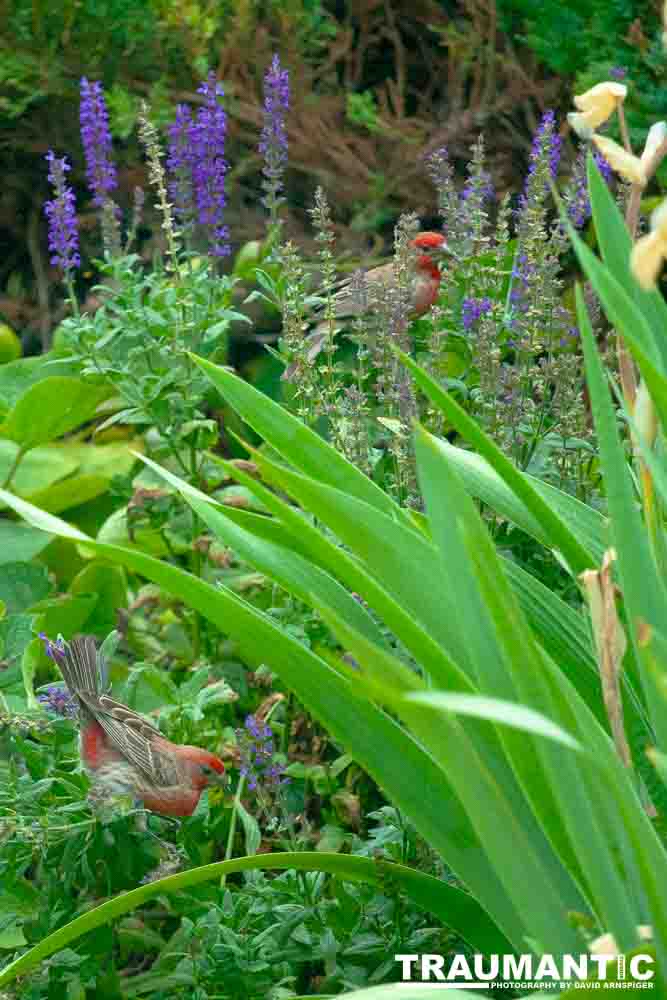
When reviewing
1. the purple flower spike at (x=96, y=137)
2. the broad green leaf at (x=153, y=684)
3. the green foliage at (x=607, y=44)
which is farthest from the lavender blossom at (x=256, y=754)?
the green foliage at (x=607, y=44)

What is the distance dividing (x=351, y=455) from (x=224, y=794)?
581 millimetres

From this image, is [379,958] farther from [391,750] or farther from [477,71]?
[477,71]

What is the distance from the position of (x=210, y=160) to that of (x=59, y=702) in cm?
115

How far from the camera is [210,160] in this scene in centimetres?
263

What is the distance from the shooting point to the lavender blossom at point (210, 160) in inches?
100.0

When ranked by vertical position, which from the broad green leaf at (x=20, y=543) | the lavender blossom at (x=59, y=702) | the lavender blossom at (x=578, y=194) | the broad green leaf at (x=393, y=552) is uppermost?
the lavender blossom at (x=578, y=194)

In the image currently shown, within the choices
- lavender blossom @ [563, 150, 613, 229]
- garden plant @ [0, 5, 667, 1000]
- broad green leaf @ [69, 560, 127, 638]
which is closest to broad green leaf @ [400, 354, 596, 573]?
garden plant @ [0, 5, 667, 1000]

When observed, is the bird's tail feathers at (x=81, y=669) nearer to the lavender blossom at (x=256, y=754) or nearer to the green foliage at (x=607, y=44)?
the lavender blossom at (x=256, y=754)

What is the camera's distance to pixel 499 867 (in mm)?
1210

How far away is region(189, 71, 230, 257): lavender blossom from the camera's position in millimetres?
2539

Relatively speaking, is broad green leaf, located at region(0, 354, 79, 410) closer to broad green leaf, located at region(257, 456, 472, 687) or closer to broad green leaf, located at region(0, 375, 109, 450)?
broad green leaf, located at region(0, 375, 109, 450)

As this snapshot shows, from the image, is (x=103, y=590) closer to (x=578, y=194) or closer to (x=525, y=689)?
(x=578, y=194)

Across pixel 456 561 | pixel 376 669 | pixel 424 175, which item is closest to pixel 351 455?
pixel 456 561

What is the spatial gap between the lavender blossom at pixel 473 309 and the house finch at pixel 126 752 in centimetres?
88
